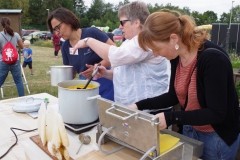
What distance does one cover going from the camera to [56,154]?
878 millimetres

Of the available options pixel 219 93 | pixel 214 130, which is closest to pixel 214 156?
pixel 214 130

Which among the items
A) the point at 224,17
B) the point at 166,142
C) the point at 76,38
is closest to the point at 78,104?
the point at 166,142

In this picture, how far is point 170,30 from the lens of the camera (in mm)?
929

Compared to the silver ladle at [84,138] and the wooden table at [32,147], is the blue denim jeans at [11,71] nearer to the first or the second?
the wooden table at [32,147]

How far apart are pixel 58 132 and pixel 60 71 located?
65cm

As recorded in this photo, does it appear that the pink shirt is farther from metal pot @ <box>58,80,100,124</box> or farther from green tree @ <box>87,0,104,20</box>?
green tree @ <box>87,0,104,20</box>

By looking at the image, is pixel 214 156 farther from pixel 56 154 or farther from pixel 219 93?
pixel 56 154

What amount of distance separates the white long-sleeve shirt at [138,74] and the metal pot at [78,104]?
25 centimetres

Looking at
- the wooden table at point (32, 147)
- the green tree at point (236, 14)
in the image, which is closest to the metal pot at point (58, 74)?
the wooden table at point (32, 147)

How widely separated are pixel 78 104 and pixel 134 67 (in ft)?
1.36

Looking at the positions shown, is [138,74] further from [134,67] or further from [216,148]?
[216,148]

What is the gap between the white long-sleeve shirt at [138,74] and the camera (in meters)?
1.19

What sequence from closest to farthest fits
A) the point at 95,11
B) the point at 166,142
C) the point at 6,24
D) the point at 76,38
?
the point at 166,142 < the point at 76,38 < the point at 6,24 < the point at 95,11

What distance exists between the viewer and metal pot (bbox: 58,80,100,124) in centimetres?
99
